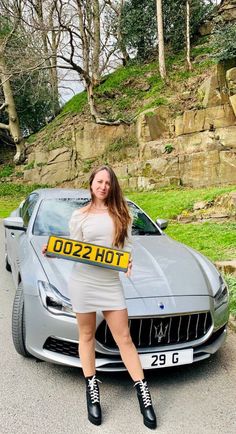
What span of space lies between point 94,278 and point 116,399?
3.09ft

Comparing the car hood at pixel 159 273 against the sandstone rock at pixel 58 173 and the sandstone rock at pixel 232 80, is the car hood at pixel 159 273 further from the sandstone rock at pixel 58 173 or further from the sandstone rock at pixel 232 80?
the sandstone rock at pixel 58 173

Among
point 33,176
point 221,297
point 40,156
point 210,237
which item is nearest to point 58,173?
point 33,176

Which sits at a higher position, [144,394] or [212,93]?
[212,93]

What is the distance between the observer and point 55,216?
454 centimetres

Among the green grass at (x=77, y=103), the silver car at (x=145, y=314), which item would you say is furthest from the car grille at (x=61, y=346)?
the green grass at (x=77, y=103)

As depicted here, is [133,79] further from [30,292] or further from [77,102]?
[30,292]

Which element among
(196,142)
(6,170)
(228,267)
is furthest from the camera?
(6,170)

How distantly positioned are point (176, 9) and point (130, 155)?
787 cm

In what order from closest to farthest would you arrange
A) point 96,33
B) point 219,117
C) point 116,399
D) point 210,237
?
point 116,399 < point 210,237 < point 219,117 < point 96,33

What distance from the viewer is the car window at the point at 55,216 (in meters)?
4.30

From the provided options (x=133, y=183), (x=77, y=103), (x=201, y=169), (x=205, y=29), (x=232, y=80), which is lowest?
(x=133, y=183)

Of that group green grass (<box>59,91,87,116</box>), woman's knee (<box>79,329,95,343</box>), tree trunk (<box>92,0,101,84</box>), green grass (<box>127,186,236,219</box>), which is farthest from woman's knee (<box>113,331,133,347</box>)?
tree trunk (<box>92,0,101,84</box>)

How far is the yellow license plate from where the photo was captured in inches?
95.0

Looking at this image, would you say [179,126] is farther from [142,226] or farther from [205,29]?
[142,226]
